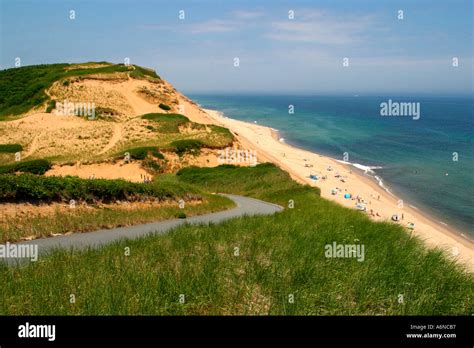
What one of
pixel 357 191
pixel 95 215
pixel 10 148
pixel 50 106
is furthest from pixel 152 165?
pixel 357 191

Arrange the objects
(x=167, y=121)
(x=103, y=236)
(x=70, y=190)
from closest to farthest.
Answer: (x=103, y=236) < (x=70, y=190) < (x=167, y=121)

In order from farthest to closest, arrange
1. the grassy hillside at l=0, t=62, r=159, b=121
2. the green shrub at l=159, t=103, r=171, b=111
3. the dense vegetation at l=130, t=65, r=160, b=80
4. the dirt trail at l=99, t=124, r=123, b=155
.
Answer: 1. the dense vegetation at l=130, t=65, r=160, b=80
2. the green shrub at l=159, t=103, r=171, b=111
3. the grassy hillside at l=0, t=62, r=159, b=121
4. the dirt trail at l=99, t=124, r=123, b=155

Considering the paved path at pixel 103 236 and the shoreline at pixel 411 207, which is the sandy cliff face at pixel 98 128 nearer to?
the paved path at pixel 103 236

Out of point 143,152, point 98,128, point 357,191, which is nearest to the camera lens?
point 143,152

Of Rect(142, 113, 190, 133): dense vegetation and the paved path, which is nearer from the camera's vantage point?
the paved path

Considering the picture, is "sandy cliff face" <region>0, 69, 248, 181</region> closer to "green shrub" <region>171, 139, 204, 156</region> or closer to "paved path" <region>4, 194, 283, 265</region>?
"green shrub" <region>171, 139, 204, 156</region>

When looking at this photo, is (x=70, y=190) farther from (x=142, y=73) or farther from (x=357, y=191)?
(x=142, y=73)
